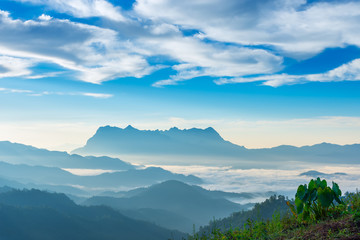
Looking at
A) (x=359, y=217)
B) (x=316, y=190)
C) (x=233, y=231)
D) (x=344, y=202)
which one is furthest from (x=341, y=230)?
(x=233, y=231)

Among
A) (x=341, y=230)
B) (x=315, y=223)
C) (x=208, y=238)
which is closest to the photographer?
(x=341, y=230)

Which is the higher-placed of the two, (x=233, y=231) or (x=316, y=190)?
(x=316, y=190)

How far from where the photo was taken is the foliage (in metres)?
13.3

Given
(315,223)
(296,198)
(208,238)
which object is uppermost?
(296,198)

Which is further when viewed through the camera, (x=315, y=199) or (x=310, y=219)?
(x=310, y=219)

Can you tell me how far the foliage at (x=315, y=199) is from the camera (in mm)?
13312

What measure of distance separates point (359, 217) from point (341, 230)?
3.58ft

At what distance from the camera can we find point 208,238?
1466cm

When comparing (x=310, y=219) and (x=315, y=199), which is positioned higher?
(x=315, y=199)

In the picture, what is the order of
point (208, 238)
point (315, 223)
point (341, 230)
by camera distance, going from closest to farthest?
1. point (341, 230)
2. point (315, 223)
3. point (208, 238)

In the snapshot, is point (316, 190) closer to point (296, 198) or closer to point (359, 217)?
point (296, 198)

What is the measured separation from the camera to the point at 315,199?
535 inches

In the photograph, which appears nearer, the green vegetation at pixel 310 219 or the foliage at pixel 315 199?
the green vegetation at pixel 310 219

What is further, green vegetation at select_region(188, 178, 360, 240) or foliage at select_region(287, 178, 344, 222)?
foliage at select_region(287, 178, 344, 222)
